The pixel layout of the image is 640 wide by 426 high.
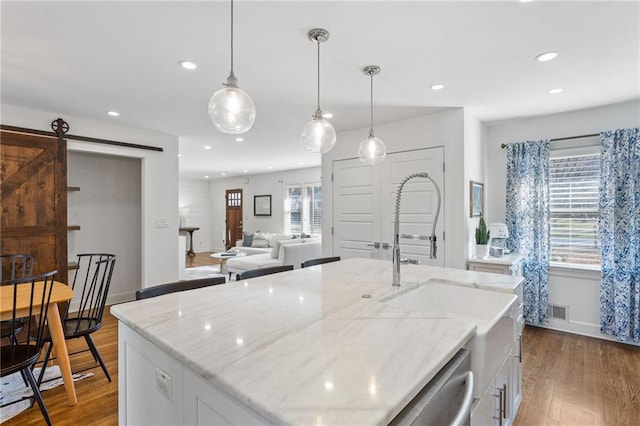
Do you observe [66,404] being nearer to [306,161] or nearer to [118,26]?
[118,26]

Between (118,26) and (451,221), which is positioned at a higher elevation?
(118,26)

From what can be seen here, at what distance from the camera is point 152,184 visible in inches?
176

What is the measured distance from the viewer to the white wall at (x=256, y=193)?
27.9 ft

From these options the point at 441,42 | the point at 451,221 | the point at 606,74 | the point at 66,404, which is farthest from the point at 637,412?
the point at 66,404

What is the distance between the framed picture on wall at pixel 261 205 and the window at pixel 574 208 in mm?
6929

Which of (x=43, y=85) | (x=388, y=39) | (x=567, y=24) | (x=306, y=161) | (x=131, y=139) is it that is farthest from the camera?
(x=306, y=161)

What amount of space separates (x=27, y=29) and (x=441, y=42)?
266cm

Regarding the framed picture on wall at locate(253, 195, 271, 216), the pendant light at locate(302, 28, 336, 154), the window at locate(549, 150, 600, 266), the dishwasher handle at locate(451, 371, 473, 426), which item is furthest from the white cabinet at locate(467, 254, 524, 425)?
the framed picture on wall at locate(253, 195, 271, 216)

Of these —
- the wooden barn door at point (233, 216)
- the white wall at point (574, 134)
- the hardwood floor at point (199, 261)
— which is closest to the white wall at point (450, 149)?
the white wall at point (574, 134)

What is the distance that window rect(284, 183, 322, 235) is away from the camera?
810 cm

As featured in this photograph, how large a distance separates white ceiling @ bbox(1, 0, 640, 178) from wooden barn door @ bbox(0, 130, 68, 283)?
45 centimetres

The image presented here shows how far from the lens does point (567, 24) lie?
6.29 feet

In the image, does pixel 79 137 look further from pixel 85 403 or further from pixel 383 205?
pixel 383 205

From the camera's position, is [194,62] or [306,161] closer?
[194,62]
